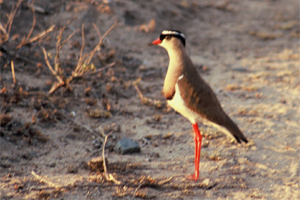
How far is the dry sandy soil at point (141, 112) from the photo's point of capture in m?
4.50

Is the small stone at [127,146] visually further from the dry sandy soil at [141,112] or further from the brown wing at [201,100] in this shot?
the brown wing at [201,100]

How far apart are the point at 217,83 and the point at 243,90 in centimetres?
53

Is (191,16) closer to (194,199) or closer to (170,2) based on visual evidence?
(170,2)

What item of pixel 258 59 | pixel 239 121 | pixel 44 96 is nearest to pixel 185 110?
pixel 239 121

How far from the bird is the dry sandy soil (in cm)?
56

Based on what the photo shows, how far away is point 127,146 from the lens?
5223 millimetres

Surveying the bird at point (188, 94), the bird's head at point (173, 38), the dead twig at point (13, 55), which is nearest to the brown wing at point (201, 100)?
the bird at point (188, 94)

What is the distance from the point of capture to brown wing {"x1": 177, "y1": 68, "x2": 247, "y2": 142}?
4.57m

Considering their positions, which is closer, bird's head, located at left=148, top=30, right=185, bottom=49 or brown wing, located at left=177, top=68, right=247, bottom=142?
brown wing, located at left=177, top=68, right=247, bottom=142

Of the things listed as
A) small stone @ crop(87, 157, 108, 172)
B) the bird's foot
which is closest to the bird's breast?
the bird's foot

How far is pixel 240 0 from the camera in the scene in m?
12.5

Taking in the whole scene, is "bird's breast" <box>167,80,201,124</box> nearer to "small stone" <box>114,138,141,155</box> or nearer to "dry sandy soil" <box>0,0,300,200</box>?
"dry sandy soil" <box>0,0,300,200</box>

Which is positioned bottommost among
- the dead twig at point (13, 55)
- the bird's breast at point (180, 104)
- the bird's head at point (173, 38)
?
the bird's breast at point (180, 104)

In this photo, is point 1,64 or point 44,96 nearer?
point 44,96
